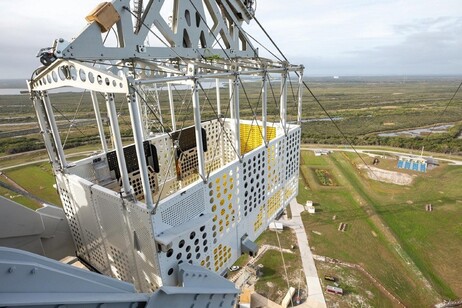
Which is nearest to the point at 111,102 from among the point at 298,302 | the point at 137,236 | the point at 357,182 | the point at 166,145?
the point at 137,236

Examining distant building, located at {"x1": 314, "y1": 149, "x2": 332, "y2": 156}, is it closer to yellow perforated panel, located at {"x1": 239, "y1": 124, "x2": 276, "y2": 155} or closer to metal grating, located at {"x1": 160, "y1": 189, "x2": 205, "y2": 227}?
yellow perforated panel, located at {"x1": 239, "y1": 124, "x2": 276, "y2": 155}

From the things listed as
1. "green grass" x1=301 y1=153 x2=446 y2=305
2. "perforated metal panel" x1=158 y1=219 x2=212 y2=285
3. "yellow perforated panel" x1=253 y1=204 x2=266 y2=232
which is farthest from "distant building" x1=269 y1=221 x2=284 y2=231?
"perforated metal panel" x1=158 y1=219 x2=212 y2=285

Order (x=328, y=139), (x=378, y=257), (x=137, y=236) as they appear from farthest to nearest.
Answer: (x=328, y=139) < (x=378, y=257) < (x=137, y=236)

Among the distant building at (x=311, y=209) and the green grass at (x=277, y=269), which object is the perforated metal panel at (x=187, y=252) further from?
the distant building at (x=311, y=209)

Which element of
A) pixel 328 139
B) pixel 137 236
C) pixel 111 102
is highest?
pixel 111 102

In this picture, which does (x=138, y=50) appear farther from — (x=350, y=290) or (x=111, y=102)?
(x=350, y=290)

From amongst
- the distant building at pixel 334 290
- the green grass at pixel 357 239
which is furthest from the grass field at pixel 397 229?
the distant building at pixel 334 290
